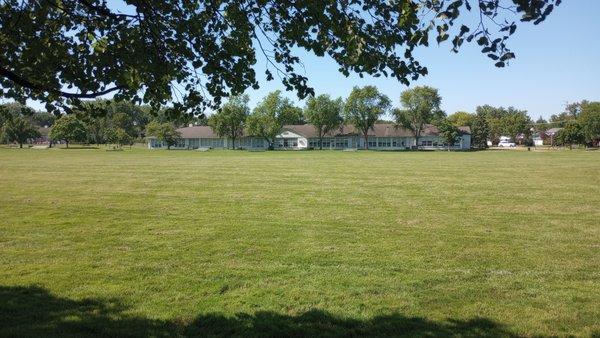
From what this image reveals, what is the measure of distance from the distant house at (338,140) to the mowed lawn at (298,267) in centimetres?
9794

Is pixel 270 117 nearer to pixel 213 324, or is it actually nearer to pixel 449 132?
pixel 449 132

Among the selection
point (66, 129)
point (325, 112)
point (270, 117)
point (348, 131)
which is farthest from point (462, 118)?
point (66, 129)

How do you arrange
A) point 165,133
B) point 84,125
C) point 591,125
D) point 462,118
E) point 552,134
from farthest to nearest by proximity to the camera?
point 462,118 < point 552,134 < point 165,133 < point 84,125 < point 591,125

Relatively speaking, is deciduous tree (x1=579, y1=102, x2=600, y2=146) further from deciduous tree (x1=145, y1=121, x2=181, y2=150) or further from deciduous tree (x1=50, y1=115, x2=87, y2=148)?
deciduous tree (x1=50, y1=115, x2=87, y2=148)

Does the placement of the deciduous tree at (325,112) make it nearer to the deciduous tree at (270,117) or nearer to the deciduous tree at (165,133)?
the deciduous tree at (270,117)

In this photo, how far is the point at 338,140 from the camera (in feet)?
383

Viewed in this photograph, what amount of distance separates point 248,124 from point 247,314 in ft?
338

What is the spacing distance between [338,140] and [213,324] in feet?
367

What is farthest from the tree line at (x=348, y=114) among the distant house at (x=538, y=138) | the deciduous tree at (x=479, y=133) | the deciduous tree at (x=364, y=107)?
the distant house at (x=538, y=138)

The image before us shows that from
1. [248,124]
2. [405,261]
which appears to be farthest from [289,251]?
[248,124]

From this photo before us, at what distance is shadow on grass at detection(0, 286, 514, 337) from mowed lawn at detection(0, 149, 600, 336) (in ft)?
0.09

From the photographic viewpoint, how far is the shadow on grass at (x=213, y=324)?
5.68 meters

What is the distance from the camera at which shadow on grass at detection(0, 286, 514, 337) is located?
568 centimetres

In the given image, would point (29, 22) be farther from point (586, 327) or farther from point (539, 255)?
point (539, 255)
